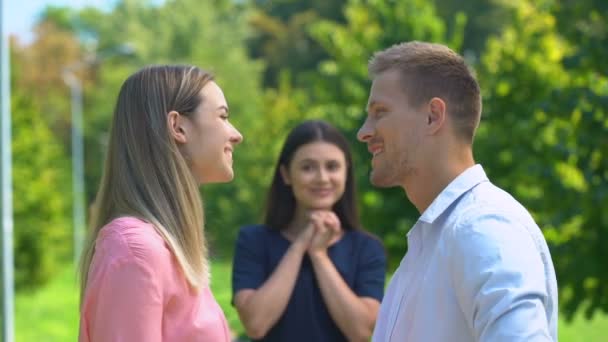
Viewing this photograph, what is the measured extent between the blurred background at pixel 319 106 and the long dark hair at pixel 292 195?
348mm

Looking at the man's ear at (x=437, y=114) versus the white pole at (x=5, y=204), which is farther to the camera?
the white pole at (x=5, y=204)

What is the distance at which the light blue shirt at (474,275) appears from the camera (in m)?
2.07

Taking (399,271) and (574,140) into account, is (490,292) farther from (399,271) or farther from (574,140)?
(574,140)

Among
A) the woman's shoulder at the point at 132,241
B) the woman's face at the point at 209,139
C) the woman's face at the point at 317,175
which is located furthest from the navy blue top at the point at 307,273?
the woman's shoulder at the point at 132,241

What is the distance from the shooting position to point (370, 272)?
4.08 meters

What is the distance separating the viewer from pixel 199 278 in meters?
2.81

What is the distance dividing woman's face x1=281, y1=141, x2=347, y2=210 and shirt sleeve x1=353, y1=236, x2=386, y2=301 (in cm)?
26

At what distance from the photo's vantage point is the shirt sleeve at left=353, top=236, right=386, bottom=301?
13.3 feet

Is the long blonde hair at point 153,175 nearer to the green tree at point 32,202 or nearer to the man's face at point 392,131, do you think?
the man's face at point 392,131

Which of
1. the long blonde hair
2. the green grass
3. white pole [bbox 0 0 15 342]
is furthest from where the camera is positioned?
the green grass

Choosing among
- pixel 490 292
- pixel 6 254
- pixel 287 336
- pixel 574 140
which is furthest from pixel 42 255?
pixel 490 292

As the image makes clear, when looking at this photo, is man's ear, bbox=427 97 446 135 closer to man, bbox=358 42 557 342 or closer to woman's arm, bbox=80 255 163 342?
man, bbox=358 42 557 342

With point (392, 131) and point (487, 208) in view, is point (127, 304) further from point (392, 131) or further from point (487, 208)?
point (487, 208)

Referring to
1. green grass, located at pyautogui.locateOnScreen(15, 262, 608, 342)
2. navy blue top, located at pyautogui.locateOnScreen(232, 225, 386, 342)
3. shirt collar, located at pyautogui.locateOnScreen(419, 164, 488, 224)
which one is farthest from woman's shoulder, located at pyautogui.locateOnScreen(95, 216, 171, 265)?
green grass, located at pyautogui.locateOnScreen(15, 262, 608, 342)
